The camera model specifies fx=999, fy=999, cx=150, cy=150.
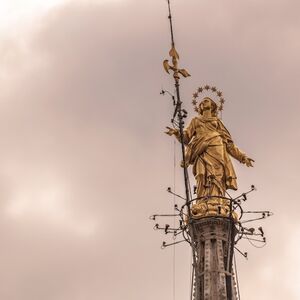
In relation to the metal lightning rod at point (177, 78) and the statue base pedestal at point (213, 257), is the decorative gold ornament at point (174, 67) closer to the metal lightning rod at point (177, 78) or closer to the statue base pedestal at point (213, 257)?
the metal lightning rod at point (177, 78)

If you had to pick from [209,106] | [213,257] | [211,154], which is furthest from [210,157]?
[213,257]

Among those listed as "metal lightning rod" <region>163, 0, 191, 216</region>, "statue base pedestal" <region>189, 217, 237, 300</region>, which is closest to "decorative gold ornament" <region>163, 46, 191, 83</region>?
"metal lightning rod" <region>163, 0, 191, 216</region>

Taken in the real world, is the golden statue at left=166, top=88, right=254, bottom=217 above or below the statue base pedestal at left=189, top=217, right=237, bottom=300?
above

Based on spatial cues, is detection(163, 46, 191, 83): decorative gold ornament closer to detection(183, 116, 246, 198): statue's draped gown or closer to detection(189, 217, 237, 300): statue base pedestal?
detection(183, 116, 246, 198): statue's draped gown

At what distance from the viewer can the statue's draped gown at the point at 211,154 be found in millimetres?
54906

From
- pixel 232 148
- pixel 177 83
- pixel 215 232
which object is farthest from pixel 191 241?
pixel 177 83

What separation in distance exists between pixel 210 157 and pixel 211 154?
0.59ft

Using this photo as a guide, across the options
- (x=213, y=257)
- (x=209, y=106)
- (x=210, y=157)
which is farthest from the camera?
(x=209, y=106)

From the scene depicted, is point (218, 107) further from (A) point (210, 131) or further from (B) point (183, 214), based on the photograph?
(B) point (183, 214)

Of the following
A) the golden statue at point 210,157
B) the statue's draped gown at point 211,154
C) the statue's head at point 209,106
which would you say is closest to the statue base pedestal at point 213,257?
the golden statue at point 210,157

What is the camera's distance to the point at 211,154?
5594cm

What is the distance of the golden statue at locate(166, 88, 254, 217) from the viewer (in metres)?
53.8

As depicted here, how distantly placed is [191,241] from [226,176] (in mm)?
4419

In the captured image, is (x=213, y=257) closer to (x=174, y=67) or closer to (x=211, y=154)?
(x=211, y=154)
